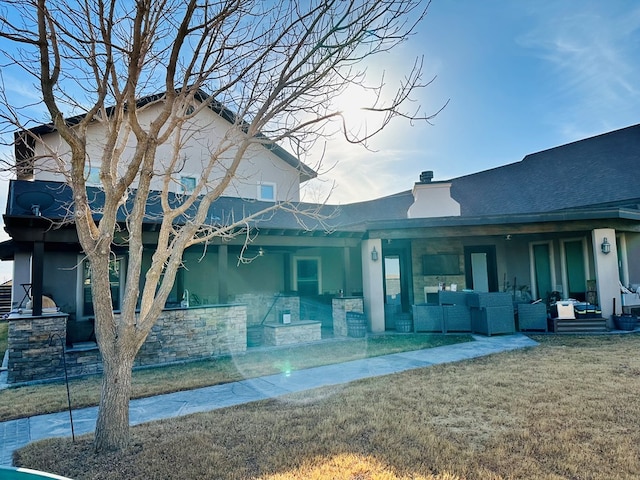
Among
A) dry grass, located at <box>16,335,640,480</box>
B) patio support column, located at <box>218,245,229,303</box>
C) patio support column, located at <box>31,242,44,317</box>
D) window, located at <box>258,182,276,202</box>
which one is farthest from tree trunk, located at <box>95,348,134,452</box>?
window, located at <box>258,182,276,202</box>

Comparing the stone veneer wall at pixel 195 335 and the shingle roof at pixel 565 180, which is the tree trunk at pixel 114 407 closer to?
the stone veneer wall at pixel 195 335

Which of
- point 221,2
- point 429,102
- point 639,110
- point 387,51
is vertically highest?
point 639,110

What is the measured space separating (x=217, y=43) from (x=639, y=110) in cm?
1624

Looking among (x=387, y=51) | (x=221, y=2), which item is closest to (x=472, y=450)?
(x=387, y=51)

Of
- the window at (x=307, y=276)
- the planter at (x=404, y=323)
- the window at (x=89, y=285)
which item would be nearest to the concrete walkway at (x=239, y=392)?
the planter at (x=404, y=323)

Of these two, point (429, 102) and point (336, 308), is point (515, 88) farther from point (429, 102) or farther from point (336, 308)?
point (336, 308)

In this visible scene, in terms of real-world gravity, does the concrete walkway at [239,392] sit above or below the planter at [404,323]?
below

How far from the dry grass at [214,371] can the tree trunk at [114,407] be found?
2342 mm

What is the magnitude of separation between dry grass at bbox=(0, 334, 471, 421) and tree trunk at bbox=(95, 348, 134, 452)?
234 centimetres

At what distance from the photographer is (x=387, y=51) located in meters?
4.73

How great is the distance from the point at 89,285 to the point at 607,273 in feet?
44.2

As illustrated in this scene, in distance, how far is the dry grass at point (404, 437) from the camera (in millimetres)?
3408

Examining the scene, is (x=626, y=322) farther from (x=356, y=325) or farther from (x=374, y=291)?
(x=356, y=325)

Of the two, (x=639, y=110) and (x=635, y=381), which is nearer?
(x=635, y=381)
